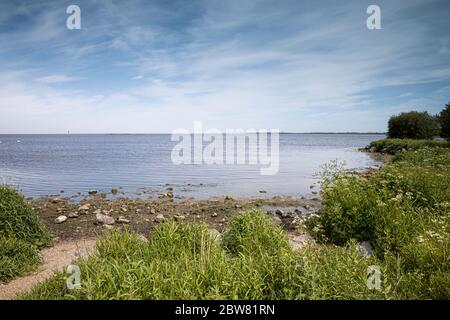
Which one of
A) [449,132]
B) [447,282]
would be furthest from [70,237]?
[449,132]

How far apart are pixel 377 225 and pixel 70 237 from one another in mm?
9726

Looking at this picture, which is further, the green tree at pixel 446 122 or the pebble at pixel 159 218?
the green tree at pixel 446 122

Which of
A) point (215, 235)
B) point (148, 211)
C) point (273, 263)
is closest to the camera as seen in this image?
point (273, 263)

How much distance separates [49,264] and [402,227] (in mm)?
8870

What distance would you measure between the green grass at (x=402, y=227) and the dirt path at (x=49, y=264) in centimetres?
627

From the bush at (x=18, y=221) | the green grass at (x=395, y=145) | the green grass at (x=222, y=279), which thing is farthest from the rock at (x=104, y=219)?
the green grass at (x=395, y=145)

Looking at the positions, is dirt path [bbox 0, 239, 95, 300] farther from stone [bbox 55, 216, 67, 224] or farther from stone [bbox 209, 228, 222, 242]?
stone [bbox 209, 228, 222, 242]

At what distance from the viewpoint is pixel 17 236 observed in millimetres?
8789

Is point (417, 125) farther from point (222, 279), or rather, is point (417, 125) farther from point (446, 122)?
point (222, 279)

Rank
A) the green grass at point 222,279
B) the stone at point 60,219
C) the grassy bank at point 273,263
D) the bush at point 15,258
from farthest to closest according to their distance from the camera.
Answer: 1. the stone at point 60,219
2. the bush at point 15,258
3. the grassy bank at point 273,263
4. the green grass at point 222,279

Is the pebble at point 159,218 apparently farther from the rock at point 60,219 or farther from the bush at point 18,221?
the bush at point 18,221

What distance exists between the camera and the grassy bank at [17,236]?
24.0 feet

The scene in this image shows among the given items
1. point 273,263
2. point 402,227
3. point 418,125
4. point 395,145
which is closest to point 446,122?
point 395,145
